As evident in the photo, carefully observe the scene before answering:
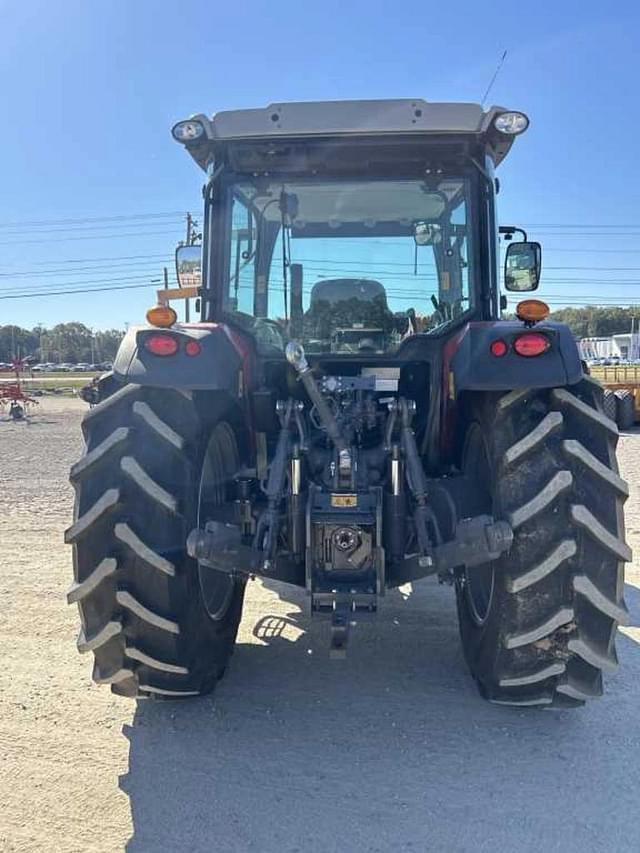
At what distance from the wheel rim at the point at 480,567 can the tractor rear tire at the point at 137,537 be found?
1297mm

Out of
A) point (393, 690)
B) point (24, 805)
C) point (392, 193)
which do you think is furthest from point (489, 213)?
point (24, 805)

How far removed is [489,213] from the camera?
3.43 metres

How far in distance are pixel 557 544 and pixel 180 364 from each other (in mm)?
1684

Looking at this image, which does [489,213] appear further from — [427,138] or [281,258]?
[281,258]

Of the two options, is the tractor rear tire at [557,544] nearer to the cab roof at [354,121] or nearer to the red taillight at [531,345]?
the red taillight at [531,345]

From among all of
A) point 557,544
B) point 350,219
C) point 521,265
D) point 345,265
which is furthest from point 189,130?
point 557,544

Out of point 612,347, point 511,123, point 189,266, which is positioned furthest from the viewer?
point 612,347

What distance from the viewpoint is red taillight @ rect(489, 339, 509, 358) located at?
2.79 m

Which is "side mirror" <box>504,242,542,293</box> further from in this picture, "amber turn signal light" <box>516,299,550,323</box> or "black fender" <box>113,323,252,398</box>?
"black fender" <box>113,323,252,398</box>

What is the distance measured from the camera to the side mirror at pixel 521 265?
3.88m

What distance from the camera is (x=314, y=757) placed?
109 inches

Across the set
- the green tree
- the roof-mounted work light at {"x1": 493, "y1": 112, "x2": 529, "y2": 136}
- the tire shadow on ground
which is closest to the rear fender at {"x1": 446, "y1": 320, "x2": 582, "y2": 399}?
the roof-mounted work light at {"x1": 493, "y1": 112, "x2": 529, "y2": 136}

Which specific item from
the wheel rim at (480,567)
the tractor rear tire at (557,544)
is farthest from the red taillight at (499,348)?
the wheel rim at (480,567)

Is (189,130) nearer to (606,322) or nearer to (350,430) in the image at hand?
(350,430)
